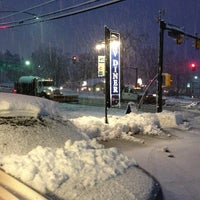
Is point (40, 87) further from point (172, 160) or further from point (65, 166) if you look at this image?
point (65, 166)

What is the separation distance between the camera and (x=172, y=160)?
10133mm

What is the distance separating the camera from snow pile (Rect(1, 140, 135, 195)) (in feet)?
14.7

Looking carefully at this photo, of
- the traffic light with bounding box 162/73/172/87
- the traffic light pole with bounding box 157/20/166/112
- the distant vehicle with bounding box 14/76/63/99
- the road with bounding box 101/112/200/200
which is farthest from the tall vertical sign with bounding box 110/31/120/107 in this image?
the distant vehicle with bounding box 14/76/63/99

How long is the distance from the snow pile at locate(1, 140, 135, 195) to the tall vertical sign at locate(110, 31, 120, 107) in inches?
423

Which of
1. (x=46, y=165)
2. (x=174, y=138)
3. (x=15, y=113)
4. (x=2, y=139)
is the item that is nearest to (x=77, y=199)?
(x=46, y=165)

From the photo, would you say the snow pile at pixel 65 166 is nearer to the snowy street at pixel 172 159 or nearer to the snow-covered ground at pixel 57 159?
the snow-covered ground at pixel 57 159

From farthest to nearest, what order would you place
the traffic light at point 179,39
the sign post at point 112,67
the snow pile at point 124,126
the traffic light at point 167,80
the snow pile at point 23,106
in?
the traffic light at point 179,39, the traffic light at point 167,80, the sign post at point 112,67, the snow pile at point 124,126, the snow pile at point 23,106

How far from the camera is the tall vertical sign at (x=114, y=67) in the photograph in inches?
629

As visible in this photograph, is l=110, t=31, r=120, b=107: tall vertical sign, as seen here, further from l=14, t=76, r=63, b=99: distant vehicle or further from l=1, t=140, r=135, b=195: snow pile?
l=14, t=76, r=63, b=99: distant vehicle

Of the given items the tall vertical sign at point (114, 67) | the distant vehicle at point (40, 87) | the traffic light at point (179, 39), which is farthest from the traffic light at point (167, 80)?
the distant vehicle at point (40, 87)

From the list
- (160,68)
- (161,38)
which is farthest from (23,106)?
(161,38)

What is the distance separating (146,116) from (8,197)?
12.6 metres

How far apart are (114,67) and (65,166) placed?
11.7 meters

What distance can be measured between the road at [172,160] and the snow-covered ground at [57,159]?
208 centimetres
